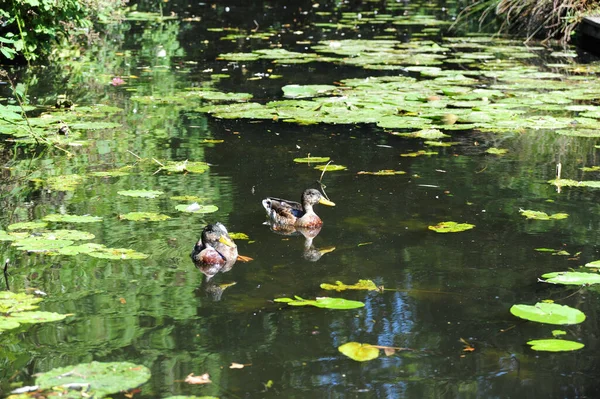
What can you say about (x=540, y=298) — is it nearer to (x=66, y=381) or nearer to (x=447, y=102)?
(x=66, y=381)

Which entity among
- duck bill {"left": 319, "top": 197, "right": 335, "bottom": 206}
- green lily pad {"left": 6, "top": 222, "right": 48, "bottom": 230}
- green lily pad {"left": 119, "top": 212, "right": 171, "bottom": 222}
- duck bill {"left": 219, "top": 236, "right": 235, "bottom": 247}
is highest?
duck bill {"left": 219, "top": 236, "right": 235, "bottom": 247}

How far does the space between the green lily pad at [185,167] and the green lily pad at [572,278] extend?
2.52 m

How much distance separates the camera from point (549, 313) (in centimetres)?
361

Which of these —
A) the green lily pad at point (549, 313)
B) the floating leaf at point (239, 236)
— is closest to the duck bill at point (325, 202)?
the floating leaf at point (239, 236)

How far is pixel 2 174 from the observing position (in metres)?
5.70

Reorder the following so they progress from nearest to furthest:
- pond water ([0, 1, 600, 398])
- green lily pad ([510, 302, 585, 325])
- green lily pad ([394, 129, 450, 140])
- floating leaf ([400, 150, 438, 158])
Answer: pond water ([0, 1, 600, 398])
green lily pad ([510, 302, 585, 325])
floating leaf ([400, 150, 438, 158])
green lily pad ([394, 129, 450, 140])

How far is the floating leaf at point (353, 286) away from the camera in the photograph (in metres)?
3.94

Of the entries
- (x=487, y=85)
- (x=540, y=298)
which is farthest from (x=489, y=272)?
(x=487, y=85)

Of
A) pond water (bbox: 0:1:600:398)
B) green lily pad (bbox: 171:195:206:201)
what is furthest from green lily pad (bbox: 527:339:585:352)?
green lily pad (bbox: 171:195:206:201)

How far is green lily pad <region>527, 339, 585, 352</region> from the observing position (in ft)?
10.9

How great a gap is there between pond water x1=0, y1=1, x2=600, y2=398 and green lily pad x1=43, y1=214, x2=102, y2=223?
0.14 ft

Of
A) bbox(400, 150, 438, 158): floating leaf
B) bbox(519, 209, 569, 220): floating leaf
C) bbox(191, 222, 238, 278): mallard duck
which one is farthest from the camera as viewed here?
bbox(400, 150, 438, 158): floating leaf

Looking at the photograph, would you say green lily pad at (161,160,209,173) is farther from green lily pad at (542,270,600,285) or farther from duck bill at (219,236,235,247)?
green lily pad at (542,270,600,285)

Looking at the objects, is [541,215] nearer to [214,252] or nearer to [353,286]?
[353,286]
